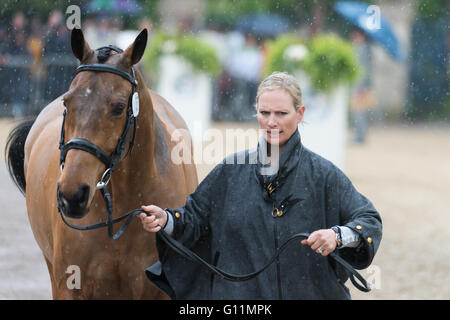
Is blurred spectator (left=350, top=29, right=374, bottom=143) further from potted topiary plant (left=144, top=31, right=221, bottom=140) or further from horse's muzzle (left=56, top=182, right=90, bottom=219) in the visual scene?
horse's muzzle (left=56, top=182, right=90, bottom=219)

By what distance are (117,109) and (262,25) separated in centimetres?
2131

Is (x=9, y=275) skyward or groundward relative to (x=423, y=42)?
groundward

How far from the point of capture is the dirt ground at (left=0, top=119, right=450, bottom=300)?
627cm

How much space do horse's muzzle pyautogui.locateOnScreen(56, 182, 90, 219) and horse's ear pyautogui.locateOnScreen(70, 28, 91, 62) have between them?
67 cm

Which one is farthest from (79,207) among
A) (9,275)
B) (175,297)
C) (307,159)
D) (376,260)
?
(376,260)

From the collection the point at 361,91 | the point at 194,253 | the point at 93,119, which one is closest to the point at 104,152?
the point at 93,119

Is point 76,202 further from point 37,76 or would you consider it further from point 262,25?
point 262,25

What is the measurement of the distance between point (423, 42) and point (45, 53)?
42.2 feet

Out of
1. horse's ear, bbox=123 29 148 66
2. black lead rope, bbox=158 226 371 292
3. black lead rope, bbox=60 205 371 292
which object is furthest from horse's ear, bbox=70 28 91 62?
→ black lead rope, bbox=158 226 371 292

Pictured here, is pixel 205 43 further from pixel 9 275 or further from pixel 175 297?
pixel 175 297

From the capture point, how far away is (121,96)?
326 cm

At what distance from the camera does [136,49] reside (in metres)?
3.43

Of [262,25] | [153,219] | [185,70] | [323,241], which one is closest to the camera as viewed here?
[323,241]
